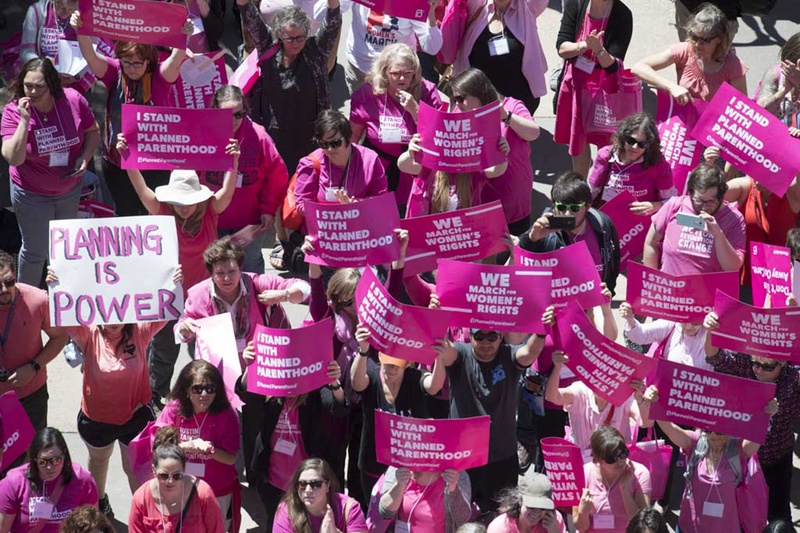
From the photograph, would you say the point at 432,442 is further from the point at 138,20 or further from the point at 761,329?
the point at 138,20

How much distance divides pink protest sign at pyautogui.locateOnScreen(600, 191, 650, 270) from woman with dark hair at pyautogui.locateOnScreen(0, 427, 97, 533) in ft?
12.5

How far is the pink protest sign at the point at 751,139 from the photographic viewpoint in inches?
417

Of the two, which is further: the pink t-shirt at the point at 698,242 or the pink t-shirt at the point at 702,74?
the pink t-shirt at the point at 702,74

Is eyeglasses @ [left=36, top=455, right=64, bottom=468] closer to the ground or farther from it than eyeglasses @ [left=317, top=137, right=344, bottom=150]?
closer to the ground

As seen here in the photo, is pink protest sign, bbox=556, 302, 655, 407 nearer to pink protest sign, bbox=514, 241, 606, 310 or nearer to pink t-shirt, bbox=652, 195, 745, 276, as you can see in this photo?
pink protest sign, bbox=514, 241, 606, 310

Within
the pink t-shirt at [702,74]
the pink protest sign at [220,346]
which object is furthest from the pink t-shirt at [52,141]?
the pink t-shirt at [702,74]

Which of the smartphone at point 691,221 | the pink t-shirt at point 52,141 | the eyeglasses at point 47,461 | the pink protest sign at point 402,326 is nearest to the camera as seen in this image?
the eyeglasses at point 47,461

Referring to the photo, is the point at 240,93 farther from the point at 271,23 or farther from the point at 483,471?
the point at 483,471

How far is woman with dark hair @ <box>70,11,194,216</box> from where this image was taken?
11234 mm

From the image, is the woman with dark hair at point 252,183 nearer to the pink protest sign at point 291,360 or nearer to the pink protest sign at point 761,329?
the pink protest sign at point 291,360

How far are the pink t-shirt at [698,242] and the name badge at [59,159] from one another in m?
4.00

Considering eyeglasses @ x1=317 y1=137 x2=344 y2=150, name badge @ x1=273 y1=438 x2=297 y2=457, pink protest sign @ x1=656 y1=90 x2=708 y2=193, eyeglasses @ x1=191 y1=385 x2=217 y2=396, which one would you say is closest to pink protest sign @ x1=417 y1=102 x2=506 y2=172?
eyeglasses @ x1=317 y1=137 x2=344 y2=150

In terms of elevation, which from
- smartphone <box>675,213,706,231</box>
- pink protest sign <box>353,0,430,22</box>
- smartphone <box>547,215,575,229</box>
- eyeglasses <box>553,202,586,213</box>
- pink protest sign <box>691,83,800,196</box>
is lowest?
smartphone <box>675,213,706,231</box>

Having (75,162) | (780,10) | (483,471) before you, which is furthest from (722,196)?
(780,10)
